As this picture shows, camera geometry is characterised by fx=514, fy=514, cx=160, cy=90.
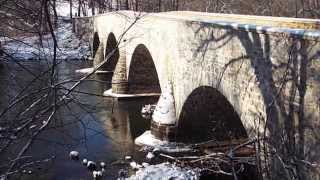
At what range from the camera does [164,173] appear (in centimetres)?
1168

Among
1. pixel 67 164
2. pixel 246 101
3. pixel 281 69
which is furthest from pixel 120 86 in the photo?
pixel 281 69

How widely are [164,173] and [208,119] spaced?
3304 millimetres

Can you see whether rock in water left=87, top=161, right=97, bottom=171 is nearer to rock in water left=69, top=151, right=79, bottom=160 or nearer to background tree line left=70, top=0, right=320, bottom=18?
rock in water left=69, top=151, right=79, bottom=160

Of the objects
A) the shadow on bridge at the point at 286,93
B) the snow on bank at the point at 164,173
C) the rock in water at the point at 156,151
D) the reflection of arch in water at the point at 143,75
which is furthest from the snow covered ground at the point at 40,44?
the reflection of arch in water at the point at 143,75

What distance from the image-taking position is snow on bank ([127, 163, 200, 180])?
37.6ft

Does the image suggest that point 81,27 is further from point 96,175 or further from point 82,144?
point 96,175

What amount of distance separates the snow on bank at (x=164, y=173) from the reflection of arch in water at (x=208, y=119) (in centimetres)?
232

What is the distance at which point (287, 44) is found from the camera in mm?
7465

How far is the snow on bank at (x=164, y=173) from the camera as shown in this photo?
11453mm

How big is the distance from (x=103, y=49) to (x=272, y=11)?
1043cm

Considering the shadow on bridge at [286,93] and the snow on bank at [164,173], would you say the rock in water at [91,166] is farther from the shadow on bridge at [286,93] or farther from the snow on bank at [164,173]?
the shadow on bridge at [286,93]

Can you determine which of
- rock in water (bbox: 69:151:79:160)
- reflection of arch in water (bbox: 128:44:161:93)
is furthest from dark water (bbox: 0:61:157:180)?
reflection of arch in water (bbox: 128:44:161:93)

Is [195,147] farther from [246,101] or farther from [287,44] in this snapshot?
[287,44]

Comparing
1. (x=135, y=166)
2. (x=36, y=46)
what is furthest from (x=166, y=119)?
(x=36, y=46)
